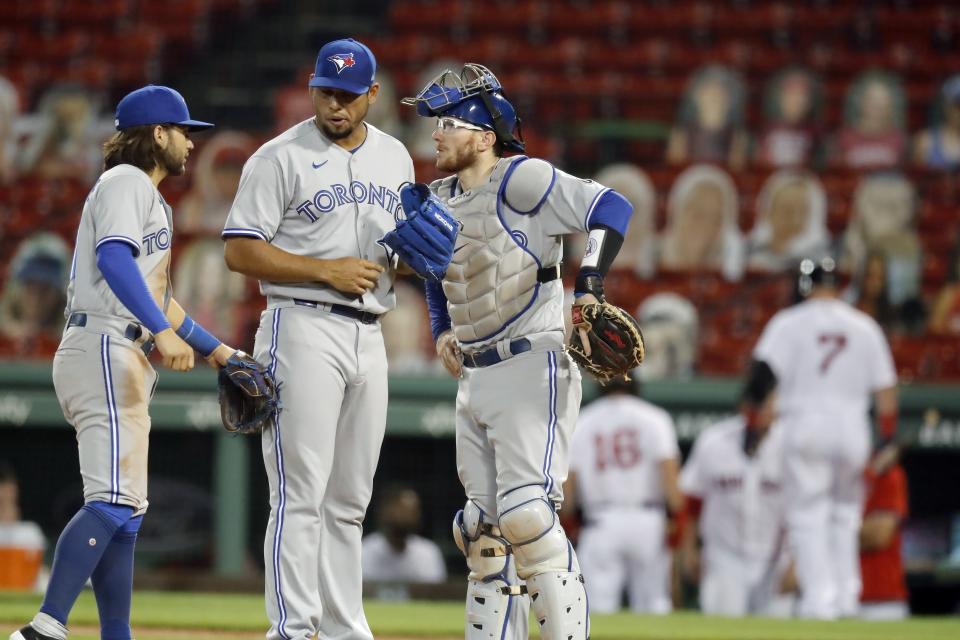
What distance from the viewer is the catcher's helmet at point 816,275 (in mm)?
7246

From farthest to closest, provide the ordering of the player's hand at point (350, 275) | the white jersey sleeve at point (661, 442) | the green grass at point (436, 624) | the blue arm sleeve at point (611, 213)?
the white jersey sleeve at point (661, 442)
the green grass at point (436, 624)
the player's hand at point (350, 275)
the blue arm sleeve at point (611, 213)

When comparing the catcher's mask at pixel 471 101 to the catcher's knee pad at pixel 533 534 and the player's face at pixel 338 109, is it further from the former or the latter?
the catcher's knee pad at pixel 533 534

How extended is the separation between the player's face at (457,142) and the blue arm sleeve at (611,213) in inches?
16.4

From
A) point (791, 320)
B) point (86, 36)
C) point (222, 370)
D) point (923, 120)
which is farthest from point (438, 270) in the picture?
point (86, 36)

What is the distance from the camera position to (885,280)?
9.24 meters

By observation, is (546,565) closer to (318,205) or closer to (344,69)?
(318,205)

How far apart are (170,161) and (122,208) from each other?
305mm

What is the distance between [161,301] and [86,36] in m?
9.42

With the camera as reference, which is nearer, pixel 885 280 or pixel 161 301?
pixel 161 301

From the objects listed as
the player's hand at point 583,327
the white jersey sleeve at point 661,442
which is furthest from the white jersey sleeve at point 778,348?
the player's hand at point 583,327

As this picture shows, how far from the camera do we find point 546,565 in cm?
389

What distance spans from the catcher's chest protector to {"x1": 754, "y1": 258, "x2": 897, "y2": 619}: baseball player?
350 cm

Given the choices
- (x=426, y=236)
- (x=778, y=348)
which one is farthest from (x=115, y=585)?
(x=778, y=348)

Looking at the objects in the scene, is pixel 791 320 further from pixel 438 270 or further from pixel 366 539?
pixel 438 270
